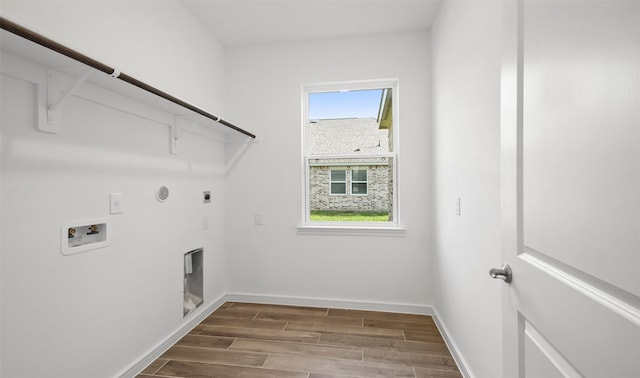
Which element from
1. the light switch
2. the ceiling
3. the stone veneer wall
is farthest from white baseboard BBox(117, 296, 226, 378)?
the ceiling

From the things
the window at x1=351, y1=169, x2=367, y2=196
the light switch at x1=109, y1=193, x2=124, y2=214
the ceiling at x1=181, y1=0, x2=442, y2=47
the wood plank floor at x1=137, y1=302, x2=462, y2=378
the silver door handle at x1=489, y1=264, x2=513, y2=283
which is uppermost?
the ceiling at x1=181, y1=0, x2=442, y2=47

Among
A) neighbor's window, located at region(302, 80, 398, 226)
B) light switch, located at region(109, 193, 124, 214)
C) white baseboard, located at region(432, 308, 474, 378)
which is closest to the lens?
light switch, located at region(109, 193, 124, 214)

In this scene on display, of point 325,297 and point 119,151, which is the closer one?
point 119,151

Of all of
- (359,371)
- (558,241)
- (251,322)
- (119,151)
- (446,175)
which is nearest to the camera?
(558,241)

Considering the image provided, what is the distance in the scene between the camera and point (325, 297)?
8.91 ft

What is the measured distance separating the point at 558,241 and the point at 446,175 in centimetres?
152

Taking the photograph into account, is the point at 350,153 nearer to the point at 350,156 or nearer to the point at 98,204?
the point at 350,156

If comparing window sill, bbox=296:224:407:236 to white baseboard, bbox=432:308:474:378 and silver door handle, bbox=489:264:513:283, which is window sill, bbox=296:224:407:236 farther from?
silver door handle, bbox=489:264:513:283

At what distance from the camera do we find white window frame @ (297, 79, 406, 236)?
2.64 meters

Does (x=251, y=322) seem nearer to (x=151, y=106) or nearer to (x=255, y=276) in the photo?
(x=255, y=276)

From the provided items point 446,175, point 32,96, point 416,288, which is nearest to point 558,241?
point 446,175

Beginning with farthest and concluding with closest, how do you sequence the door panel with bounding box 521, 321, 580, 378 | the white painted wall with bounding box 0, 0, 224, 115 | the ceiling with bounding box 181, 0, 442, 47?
the ceiling with bounding box 181, 0, 442, 47 < the white painted wall with bounding box 0, 0, 224, 115 < the door panel with bounding box 521, 321, 580, 378

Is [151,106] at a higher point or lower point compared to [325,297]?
higher

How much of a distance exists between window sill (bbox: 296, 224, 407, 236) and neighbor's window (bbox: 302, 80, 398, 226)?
9 centimetres
